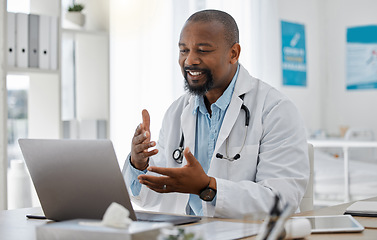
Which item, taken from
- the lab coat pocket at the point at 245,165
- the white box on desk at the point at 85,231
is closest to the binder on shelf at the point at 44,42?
the lab coat pocket at the point at 245,165

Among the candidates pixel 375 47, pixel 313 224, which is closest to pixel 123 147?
pixel 313 224

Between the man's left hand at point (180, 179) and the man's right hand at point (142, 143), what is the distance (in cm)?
20

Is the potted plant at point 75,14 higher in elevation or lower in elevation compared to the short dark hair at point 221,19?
higher

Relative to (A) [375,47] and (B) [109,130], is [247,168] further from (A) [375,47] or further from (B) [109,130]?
(A) [375,47]

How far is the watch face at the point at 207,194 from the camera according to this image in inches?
60.3

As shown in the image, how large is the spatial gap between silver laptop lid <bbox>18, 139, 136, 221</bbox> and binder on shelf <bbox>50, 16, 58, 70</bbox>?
166cm

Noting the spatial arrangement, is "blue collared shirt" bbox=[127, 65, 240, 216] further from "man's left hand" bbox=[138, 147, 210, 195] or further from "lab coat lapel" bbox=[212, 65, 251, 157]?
"man's left hand" bbox=[138, 147, 210, 195]

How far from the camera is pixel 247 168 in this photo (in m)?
1.84

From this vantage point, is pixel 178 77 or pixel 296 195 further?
pixel 178 77

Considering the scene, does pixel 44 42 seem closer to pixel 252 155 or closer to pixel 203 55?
pixel 203 55

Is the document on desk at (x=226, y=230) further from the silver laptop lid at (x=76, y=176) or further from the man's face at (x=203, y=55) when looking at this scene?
the man's face at (x=203, y=55)

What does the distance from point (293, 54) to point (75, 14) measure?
3235 millimetres

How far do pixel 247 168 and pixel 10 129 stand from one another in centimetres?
185

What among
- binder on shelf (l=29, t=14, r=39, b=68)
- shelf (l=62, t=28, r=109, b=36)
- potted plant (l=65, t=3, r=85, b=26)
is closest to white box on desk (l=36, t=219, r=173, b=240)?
binder on shelf (l=29, t=14, r=39, b=68)
